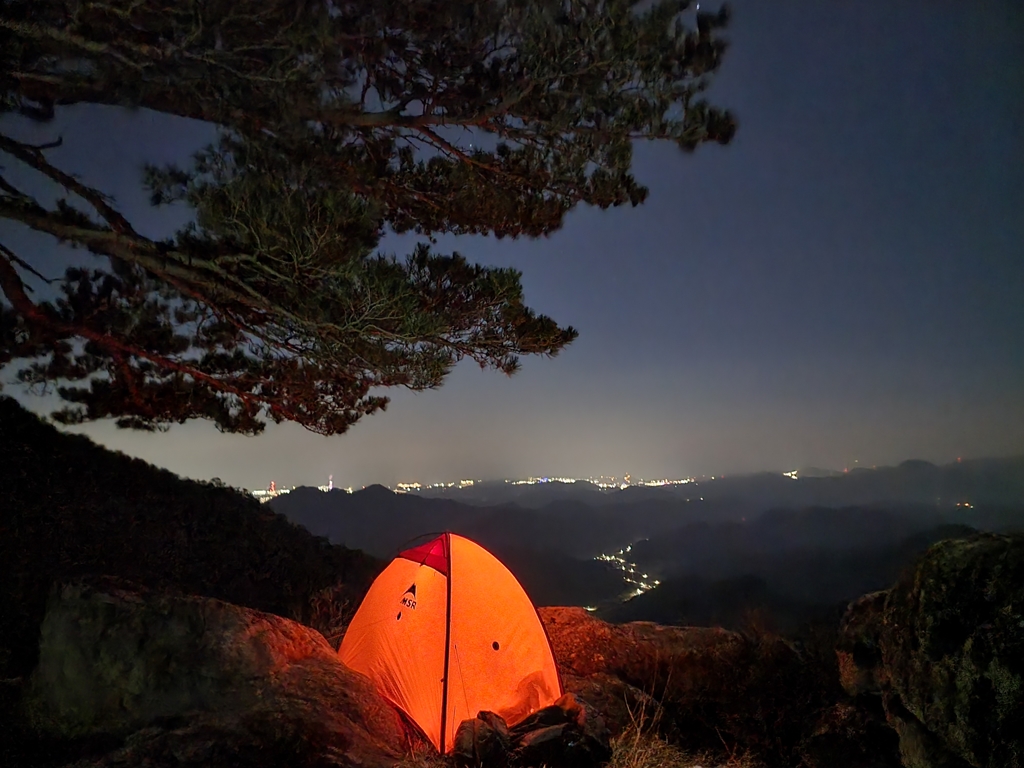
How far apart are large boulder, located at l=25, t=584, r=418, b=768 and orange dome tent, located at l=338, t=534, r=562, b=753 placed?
0.65 metres

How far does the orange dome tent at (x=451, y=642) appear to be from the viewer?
18.0 ft

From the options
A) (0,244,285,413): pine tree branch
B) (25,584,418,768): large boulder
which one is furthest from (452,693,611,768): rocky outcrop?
(0,244,285,413): pine tree branch

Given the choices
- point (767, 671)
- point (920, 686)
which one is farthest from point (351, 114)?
point (767, 671)

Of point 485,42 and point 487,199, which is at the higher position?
point 485,42

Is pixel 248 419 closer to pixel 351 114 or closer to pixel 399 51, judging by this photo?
pixel 351 114

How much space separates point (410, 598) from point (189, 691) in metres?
2.19

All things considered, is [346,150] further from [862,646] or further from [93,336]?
[862,646]

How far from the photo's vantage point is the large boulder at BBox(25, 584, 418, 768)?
3.94 meters

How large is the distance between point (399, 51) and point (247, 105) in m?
1.67

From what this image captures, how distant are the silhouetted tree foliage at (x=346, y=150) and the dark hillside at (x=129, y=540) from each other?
85.6 inches

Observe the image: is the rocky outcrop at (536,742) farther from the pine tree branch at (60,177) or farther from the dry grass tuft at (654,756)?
the pine tree branch at (60,177)

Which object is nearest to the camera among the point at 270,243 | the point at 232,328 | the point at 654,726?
the point at 270,243

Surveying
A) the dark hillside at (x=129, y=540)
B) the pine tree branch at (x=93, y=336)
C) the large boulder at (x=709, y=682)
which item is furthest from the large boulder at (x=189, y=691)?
the pine tree branch at (x=93, y=336)

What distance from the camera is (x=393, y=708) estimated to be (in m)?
5.29
